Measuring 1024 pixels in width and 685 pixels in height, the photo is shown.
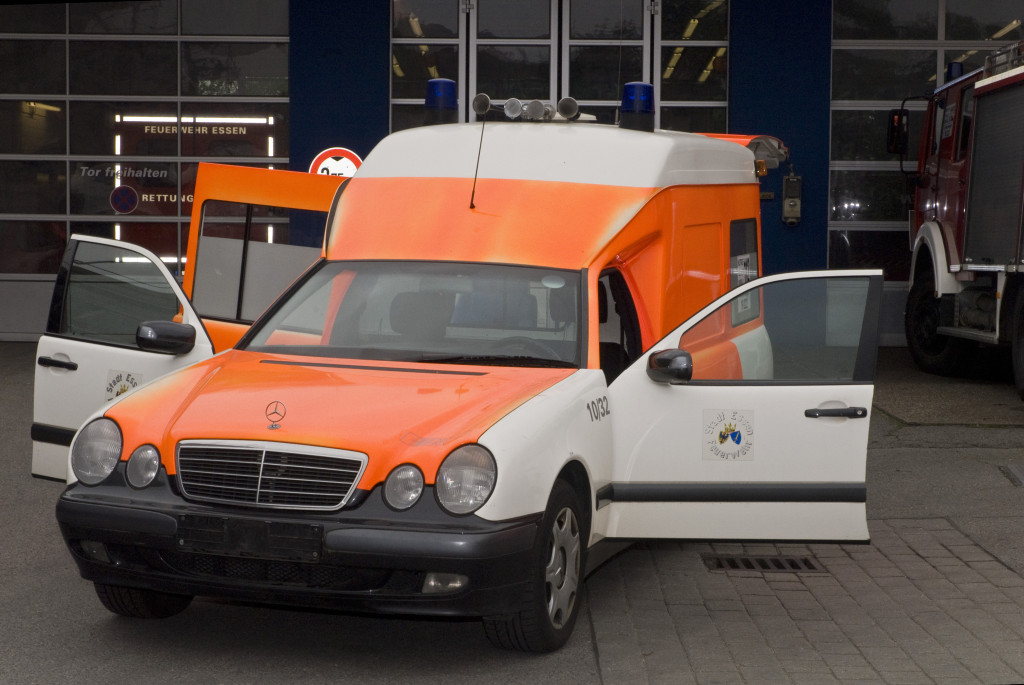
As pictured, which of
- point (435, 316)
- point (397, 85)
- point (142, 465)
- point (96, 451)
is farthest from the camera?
point (397, 85)

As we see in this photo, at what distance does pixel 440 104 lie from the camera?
730 cm

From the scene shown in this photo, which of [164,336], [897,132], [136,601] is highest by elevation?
[897,132]

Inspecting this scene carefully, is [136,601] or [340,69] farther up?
[340,69]

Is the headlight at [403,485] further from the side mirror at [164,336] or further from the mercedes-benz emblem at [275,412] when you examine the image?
the side mirror at [164,336]

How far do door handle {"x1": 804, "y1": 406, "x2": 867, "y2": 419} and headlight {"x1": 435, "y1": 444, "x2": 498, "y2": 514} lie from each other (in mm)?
1573

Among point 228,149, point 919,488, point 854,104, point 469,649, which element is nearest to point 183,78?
point 228,149

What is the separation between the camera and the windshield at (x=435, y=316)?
549cm

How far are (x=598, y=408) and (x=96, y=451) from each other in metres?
1.93

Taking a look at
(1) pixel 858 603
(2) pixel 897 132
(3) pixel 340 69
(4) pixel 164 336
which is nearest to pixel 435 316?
(4) pixel 164 336

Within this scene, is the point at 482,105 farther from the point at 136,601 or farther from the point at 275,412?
the point at 136,601

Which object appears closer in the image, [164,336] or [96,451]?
[96,451]

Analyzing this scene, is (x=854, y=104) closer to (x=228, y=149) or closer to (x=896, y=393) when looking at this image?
(x=896, y=393)

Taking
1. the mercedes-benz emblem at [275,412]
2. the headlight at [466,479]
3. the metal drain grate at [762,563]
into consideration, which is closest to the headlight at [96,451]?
the mercedes-benz emblem at [275,412]

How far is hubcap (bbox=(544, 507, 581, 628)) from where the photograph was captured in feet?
16.0
